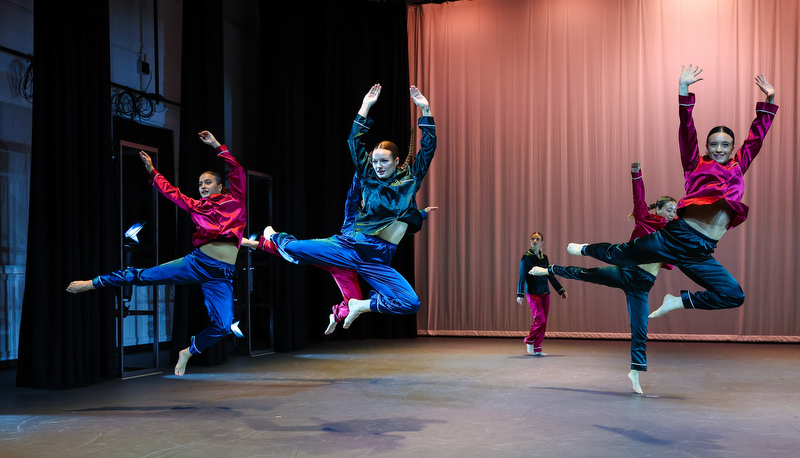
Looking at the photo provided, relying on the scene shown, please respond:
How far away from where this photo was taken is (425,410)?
15.3 feet

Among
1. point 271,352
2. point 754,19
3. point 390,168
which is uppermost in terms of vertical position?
point 754,19

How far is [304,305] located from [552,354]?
3.03m

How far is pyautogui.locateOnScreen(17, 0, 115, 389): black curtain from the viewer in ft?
18.4

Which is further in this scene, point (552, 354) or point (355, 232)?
point (552, 354)

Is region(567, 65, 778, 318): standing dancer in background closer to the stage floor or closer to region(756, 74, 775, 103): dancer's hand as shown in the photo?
region(756, 74, 775, 103): dancer's hand

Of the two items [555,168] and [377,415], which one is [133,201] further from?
[555,168]

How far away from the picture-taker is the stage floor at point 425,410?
3703mm

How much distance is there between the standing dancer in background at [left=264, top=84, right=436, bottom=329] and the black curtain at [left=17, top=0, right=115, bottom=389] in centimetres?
238

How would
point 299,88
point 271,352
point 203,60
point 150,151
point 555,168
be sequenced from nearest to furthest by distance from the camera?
1. point 150,151
2. point 203,60
3. point 271,352
4. point 299,88
5. point 555,168

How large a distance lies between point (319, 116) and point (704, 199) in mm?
6253

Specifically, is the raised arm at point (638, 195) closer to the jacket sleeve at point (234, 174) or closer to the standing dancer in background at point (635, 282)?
the standing dancer in background at point (635, 282)

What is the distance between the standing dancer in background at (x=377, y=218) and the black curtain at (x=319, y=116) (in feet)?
12.9

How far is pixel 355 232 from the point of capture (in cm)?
448

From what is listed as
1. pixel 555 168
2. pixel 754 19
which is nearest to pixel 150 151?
pixel 555 168
